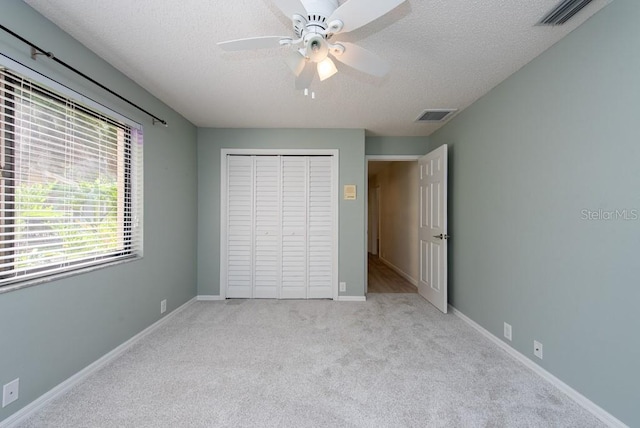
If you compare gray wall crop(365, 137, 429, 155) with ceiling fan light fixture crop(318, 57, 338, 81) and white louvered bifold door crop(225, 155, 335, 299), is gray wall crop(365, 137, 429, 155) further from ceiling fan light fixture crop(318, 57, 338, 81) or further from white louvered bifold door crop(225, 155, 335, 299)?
ceiling fan light fixture crop(318, 57, 338, 81)

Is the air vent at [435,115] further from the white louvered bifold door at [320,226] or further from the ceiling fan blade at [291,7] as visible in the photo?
the ceiling fan blade at [291,7]

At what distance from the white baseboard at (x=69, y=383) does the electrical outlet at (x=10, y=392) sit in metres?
0.09

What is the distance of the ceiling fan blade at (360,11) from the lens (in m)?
1.17

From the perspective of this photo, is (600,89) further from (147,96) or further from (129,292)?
(129,292)

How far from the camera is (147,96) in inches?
103

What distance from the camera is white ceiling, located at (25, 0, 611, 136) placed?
157cm

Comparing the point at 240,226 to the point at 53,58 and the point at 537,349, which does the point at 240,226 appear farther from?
the point at 537,349

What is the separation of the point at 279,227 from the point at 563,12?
3.27m

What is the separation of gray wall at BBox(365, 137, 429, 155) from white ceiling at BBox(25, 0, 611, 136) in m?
0.96

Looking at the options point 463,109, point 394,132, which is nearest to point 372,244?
point 394,132

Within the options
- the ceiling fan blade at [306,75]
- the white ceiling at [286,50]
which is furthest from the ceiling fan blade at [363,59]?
the white ceiling at [286,50]

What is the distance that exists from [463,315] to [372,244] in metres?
4.97

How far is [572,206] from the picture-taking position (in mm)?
1741

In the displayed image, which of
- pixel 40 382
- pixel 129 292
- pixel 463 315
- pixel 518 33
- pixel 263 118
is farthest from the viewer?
pixel 263 118
